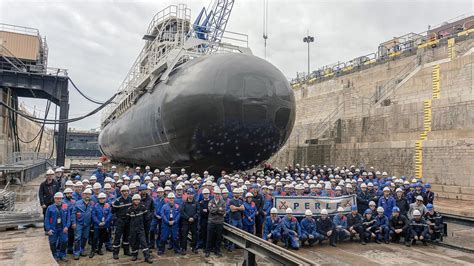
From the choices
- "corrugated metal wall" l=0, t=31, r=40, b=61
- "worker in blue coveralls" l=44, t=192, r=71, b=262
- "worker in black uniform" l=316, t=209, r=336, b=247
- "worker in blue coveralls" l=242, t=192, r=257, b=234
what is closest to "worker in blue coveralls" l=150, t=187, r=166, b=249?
"worker in blue coveralls" l=44, t=192, r=71, b=262

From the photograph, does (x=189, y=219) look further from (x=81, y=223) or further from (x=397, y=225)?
(x=397, y=225)

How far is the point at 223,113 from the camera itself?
26.1 feet

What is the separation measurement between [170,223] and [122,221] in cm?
83

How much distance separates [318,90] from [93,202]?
90.6ft

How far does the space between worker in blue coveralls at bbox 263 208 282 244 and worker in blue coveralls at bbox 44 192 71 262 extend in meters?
3.56

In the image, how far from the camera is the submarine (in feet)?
26.3

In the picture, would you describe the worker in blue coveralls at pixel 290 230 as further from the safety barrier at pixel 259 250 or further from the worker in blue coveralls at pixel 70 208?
the worker in blue coveralls at pixel 70 208

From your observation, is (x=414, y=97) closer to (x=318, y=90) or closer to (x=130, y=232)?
(x=318, y=90)

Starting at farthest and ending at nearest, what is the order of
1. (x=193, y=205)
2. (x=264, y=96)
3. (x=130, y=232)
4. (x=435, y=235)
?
(x=264, y=96), (x=435, y=235), (x=193, y=205), (x=130, y=232)

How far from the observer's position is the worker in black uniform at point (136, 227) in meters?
6.13

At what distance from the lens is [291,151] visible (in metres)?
23.5

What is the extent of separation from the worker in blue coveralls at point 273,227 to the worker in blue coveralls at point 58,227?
3556mm

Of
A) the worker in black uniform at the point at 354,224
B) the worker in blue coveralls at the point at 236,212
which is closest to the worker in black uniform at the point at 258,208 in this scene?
the worker in blue coveralls at the point at 236,212

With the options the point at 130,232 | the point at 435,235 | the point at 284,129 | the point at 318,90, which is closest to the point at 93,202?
the point at 130,232
